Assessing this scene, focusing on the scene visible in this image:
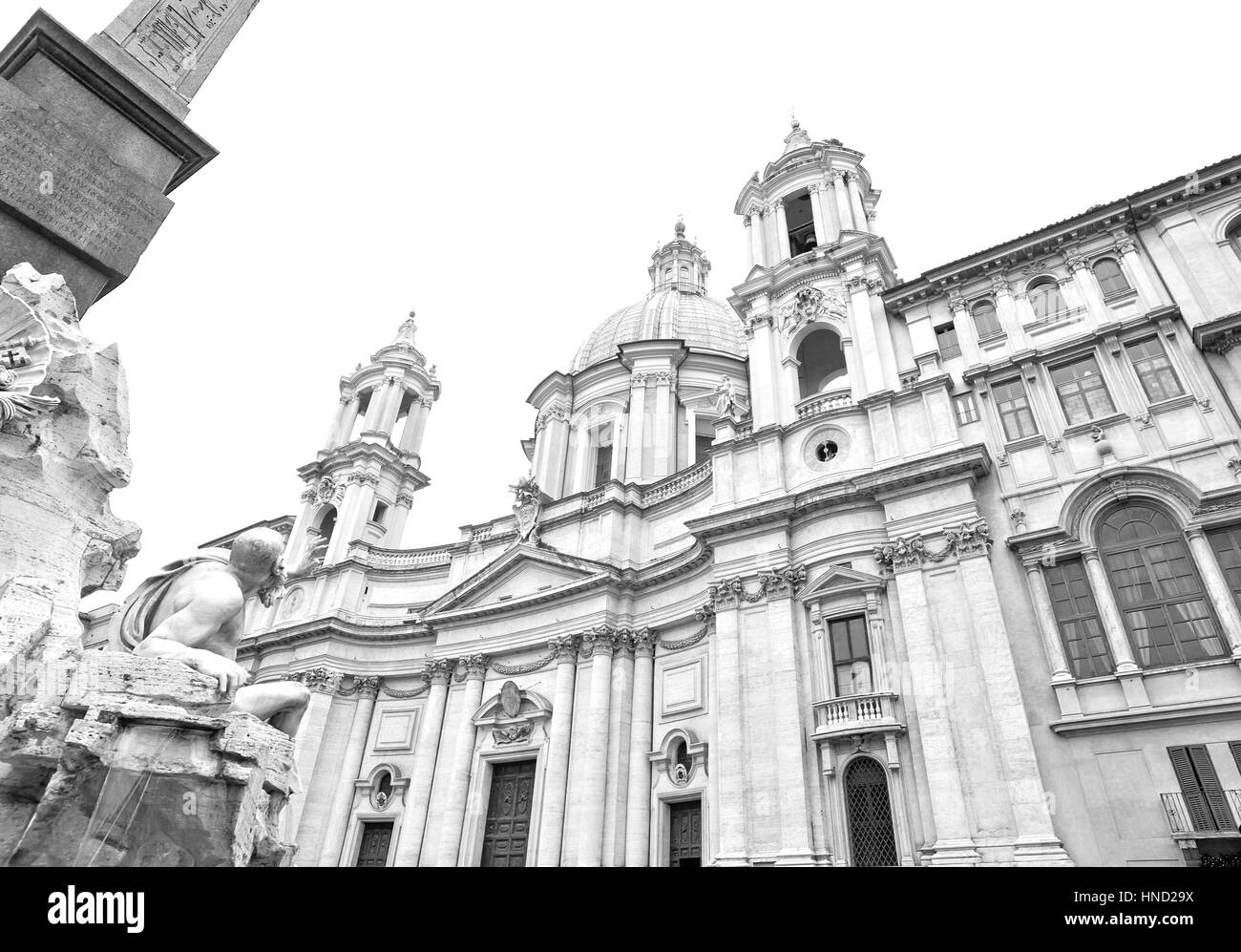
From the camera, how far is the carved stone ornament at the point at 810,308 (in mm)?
22328

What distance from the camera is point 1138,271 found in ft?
58.1

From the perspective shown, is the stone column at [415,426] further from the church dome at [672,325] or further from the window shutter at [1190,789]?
the window shutter at [1190,789]

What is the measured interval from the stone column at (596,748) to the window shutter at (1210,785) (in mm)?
13686

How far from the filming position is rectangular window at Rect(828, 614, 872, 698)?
16656mm

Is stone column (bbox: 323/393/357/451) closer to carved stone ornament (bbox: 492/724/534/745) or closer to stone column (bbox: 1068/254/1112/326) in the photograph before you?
carved stone ornament (bbox: 492/724/534/745)

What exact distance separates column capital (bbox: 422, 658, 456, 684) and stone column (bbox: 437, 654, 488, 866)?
3.00 ft

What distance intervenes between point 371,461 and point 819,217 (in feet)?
79.6

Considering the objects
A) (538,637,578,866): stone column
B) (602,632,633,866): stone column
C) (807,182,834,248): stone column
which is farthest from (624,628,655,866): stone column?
(807,182,834,248): stone column

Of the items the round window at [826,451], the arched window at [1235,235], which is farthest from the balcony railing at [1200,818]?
the arched window at [1235,235]

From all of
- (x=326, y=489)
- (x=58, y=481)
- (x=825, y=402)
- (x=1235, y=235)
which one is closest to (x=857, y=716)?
(x=825, y=402)

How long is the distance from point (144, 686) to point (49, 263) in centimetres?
447

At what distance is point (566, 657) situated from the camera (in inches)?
938
